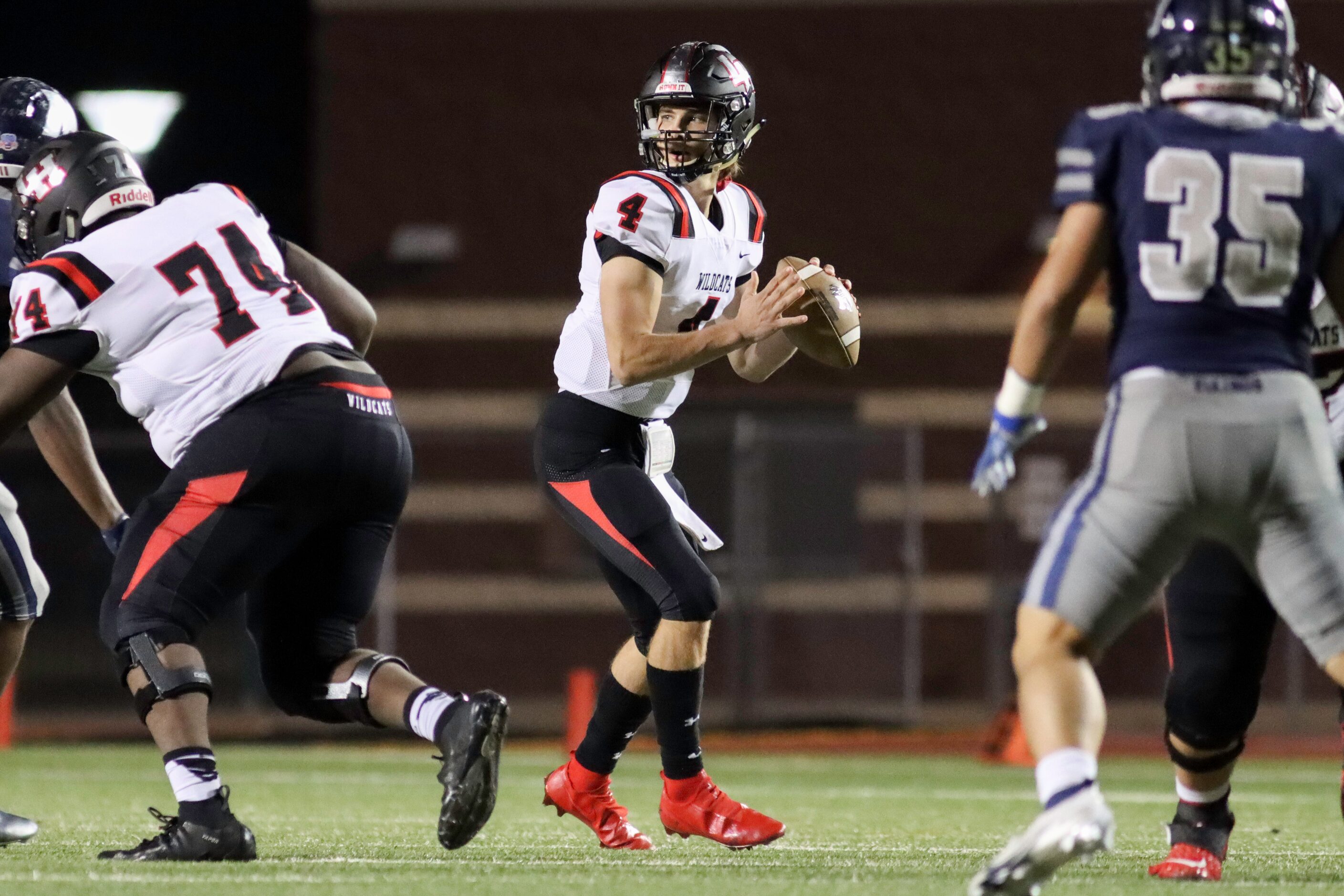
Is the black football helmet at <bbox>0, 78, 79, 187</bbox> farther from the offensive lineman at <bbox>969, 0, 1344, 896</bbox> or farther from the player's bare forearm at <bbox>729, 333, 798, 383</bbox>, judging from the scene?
the offensive lineman at <bbox>969, 0, 1344, 896</bbox>

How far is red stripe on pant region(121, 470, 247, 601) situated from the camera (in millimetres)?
4883

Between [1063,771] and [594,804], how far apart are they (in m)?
2.10

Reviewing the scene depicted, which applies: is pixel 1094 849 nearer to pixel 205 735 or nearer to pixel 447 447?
pixel 205 735

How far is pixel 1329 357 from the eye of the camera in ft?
17.3

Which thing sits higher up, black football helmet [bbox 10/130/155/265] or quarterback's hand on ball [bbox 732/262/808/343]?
black football helmet [bbox 10/130/155/265]

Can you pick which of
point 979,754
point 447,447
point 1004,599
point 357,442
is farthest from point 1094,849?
point 447,447

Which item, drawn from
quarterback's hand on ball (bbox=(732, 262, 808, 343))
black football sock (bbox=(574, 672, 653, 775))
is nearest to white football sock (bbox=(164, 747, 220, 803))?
black football sock (bbox=(574, 672, 653, 775))

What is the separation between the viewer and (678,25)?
17156mm

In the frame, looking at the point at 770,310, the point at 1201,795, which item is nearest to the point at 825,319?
the point at 770,310

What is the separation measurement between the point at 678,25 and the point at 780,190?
167 cm

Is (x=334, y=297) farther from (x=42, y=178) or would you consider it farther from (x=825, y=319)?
(x=825, y=319)

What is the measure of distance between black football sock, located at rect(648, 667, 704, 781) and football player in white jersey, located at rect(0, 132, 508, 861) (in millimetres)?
665

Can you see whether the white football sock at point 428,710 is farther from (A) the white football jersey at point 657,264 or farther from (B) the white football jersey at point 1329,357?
(B) the white football jersey at point 1329,357

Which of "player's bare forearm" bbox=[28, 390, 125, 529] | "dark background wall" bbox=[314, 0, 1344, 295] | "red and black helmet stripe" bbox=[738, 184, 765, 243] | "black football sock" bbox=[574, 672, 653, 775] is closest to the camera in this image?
"player's bare forearm" bbox=[28, 390, 125, 529]
